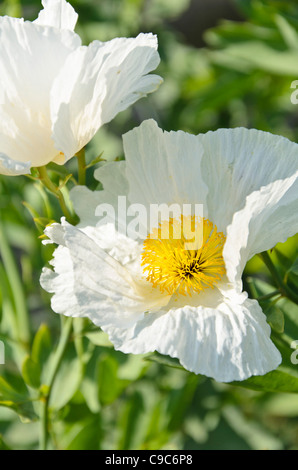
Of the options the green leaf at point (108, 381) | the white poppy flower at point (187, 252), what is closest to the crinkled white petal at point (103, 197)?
the white poppy flower at point (187, 252)

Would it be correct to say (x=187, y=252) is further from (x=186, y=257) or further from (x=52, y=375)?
(x=52, y=375)

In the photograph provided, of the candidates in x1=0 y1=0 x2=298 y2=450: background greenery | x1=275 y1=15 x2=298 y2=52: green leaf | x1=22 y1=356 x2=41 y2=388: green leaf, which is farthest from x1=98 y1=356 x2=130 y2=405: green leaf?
x1=275 y1=15 x2=298 y2=52: green leaf

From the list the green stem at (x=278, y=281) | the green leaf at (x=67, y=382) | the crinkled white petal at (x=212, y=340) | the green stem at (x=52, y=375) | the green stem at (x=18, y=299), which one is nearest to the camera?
the crinkled white petal at (x=212, y=340)

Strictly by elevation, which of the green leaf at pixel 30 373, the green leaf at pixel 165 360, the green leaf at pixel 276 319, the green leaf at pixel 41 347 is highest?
the green leaf at pixel 276 319

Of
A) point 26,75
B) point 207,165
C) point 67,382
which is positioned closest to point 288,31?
point 207,165

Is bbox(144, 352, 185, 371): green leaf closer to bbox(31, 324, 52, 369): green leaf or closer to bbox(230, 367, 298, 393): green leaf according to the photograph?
bbox(230, 367, 298, 393): green leaf

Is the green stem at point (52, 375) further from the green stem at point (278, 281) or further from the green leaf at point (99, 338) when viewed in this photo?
the green stem at point (278, 281)
